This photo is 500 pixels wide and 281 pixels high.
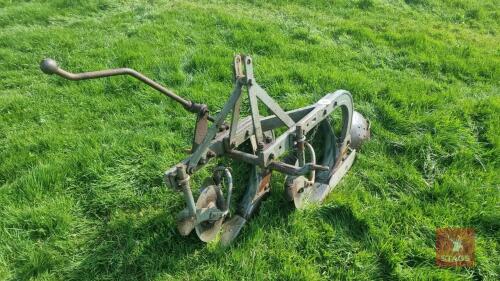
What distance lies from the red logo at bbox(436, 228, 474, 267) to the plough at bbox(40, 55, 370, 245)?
3.35 ft

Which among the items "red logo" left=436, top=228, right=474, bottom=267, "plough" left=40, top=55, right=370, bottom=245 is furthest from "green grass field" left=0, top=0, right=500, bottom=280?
"plough" left=40, top=55, right=370, bottom=245

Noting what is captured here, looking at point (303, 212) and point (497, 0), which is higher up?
point (497, 0)

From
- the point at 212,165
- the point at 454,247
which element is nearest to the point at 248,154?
the point at 212,165

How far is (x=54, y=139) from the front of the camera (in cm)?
441

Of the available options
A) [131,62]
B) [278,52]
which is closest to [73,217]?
[131,62]

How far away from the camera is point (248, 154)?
312 cm

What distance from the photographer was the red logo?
322 cm

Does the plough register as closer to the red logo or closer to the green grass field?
the green grass field

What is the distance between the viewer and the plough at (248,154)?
2.85 m

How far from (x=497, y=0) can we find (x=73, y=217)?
1015 centimetres

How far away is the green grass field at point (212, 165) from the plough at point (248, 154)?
0.55 feet

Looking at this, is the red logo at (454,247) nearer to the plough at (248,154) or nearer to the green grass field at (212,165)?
the green grass field at (212,165)

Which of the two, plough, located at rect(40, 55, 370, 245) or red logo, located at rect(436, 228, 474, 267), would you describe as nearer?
plough, located at rect(40, 55, 370, 245)

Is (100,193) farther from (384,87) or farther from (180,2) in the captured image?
(180,2)
